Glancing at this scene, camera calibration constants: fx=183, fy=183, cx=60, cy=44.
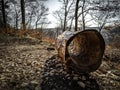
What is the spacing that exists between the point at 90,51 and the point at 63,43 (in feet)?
1.84

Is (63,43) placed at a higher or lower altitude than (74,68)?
higher

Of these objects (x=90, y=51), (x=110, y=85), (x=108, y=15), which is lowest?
(x=110, y=85)

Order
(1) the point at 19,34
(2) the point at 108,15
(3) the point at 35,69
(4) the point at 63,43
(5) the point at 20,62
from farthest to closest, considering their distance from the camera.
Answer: (2) the point at 108,15 < (1) the point at 19,34 < (5) the point at 20,62 < (3) the point at 35,69 < (4) the point at 63,43

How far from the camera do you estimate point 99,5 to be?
55.0ft

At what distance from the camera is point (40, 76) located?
3.58m

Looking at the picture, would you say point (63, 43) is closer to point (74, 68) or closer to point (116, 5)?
point (74, 68)

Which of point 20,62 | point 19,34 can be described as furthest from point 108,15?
point 20,62

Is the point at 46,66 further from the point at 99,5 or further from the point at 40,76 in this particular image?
the point at 99,5

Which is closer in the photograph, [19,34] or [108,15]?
[19,34]

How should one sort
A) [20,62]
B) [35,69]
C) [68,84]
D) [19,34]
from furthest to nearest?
[19,34] → [20,62] → [35,69] → [68,84]

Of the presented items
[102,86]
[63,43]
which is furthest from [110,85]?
[63,43]

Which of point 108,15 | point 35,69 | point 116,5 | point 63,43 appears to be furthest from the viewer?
point 108,15

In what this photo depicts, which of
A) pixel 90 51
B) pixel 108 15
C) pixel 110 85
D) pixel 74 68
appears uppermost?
pixel 108 15

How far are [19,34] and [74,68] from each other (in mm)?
6894
